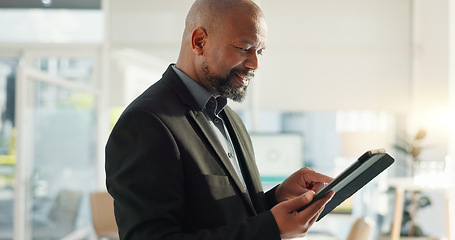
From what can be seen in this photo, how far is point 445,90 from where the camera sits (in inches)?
201

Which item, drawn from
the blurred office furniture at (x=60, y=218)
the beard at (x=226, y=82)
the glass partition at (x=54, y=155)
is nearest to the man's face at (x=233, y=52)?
the beard at (x=226, y=82)

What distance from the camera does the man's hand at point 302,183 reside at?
52.6 inches

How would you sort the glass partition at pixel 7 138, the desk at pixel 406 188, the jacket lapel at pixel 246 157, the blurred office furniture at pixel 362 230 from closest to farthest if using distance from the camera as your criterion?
the jacket lapel at pixel 246 157, the blurred office furniture at pixel 362 230, the desk at pixel 406 188, the glass partition at pixel 7 138

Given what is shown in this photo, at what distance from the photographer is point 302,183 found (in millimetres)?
1364

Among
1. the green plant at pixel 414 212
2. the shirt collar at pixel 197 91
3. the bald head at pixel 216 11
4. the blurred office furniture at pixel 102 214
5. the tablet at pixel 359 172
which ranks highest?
the bald head at pixel 216 11

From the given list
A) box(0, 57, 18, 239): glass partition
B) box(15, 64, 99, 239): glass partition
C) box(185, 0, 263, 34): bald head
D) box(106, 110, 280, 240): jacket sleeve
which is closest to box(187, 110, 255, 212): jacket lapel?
box(106, 110, 280, 240): jacket sleeve

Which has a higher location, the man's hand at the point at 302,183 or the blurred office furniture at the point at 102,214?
the man's hand at the point at 302,183

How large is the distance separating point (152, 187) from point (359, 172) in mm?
432

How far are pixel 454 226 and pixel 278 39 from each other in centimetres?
263

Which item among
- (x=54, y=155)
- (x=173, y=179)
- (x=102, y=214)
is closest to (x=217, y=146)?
(x=173, y=179)

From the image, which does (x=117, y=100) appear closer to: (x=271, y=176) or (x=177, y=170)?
(x=271, y=176)

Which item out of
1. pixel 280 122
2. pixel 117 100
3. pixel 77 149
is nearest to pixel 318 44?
pixel 280 122

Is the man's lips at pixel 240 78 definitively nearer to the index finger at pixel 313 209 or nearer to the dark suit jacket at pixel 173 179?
the dark suit jacket at pixel 173 179

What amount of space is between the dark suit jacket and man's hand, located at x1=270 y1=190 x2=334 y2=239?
2 cm
